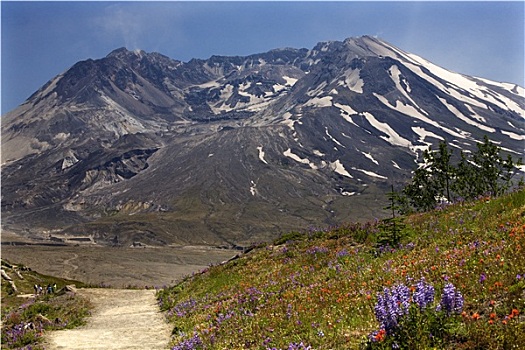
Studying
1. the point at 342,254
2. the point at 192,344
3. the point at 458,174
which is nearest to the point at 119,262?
the point at 458,174

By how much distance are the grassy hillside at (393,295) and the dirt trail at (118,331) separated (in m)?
1.01

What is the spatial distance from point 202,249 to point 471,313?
184 meters

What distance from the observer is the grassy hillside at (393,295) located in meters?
6.82

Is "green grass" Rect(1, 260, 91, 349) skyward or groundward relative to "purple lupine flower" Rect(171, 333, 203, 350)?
groundward

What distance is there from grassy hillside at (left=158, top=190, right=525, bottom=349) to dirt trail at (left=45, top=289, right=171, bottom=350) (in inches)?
39.9

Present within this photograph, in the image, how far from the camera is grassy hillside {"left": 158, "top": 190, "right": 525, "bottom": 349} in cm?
682

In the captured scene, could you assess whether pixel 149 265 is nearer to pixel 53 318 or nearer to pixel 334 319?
pixel 53 318

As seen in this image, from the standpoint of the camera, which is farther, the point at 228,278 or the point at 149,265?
the point at 149,265

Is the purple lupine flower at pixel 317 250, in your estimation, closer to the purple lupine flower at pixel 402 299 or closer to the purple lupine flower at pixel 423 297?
the purple lupine flower at pixel 402 299

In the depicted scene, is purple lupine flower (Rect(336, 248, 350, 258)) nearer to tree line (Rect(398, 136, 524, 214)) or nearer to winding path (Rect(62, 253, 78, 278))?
tree line (Rect(398, 136, 524, 214))

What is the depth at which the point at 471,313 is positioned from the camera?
7.35 m

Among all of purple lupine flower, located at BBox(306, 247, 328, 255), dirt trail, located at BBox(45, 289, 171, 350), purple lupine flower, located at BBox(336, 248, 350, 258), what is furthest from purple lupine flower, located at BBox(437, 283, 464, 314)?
purple lupine flower, located at BBox(306, 247, 328, 255)

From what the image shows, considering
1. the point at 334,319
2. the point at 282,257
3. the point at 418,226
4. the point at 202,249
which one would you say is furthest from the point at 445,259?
the point at 202,249

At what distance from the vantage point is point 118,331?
17453mm
